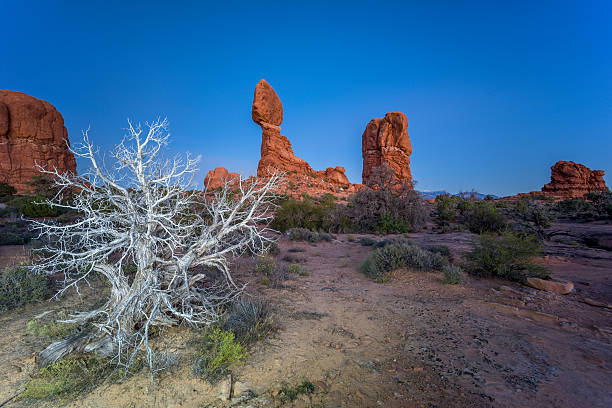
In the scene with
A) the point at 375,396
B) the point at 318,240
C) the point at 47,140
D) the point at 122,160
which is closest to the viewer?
the point at 375,396

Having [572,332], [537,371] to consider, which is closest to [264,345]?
[537,371]

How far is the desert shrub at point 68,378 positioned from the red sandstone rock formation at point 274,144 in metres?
29.2

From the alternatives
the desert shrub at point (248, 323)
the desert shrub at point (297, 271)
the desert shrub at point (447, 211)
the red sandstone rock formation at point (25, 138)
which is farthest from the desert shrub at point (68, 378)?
the red sandstone rock formation at point (25, 138)

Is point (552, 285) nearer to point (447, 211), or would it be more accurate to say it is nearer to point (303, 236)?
point (303, 236)

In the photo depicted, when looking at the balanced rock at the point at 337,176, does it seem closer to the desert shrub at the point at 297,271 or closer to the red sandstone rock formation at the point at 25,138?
the desert shrub at the point at 297,271

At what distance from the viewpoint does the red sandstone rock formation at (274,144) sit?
33438mm

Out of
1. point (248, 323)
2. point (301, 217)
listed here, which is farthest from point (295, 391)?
point (301, 217)

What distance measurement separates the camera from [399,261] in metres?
7.02

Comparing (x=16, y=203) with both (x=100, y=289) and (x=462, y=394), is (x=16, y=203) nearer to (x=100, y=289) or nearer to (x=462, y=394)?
(x=100, y=289)

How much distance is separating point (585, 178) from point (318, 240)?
52160 millimetres

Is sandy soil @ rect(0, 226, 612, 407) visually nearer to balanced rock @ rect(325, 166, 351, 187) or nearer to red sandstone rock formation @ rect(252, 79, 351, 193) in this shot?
red sandstone rock formation @ rect(252, 79, 351, 193)

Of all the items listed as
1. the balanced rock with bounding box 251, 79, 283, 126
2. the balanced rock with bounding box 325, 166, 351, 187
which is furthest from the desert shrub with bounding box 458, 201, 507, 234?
the balanced rock with bounding box 251, 79, 283, 126

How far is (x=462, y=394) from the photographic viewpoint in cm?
252

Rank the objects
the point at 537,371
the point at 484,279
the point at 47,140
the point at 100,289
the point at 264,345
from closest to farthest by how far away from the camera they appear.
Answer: the point at 537,371 → the point at 264,345 → the point at 100,289 → the point at 484,279 → the point at 47,140
